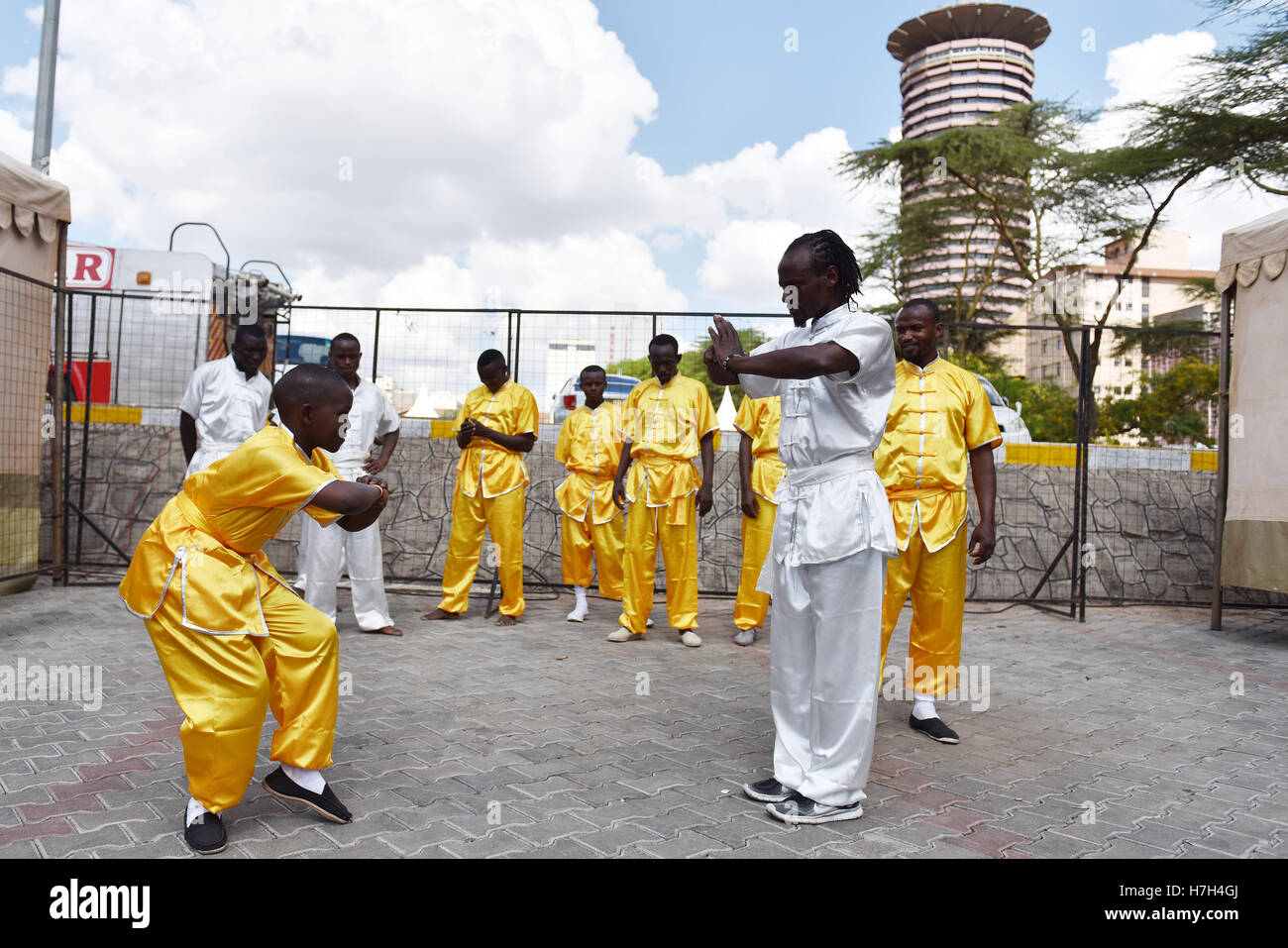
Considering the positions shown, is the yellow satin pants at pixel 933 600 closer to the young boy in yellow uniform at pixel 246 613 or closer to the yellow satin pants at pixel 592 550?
the young boy in yellow uniform at pixel 246 613

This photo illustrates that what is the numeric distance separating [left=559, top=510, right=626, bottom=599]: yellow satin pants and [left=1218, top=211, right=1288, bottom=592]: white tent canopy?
5.13 meters

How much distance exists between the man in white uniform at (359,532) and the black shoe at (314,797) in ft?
10.3

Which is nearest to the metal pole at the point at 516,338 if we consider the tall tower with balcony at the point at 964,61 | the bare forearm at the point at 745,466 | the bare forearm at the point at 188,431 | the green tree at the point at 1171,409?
the bare forearm at the point at 745,466

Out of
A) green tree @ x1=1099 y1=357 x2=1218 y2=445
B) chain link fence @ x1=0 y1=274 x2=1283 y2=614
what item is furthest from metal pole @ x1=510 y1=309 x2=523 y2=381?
green tree @ x1=1099 y1=357 x2=1218 y2=445

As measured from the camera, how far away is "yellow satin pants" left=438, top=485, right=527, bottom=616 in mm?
7105

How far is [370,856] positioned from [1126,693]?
Answer: 4.51 meters

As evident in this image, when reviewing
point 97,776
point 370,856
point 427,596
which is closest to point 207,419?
point 427,596

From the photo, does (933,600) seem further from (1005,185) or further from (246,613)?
(1005,185)

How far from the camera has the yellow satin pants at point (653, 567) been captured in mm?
6668

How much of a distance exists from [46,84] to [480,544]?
7.48 meters

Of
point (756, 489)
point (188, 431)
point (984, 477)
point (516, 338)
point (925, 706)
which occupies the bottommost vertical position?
point (925, 706)

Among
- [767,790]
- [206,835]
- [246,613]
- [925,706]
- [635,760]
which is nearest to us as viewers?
[206,835]

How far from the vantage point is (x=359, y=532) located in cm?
639

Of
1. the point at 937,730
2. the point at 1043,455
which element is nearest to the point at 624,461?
the point at 937,730
